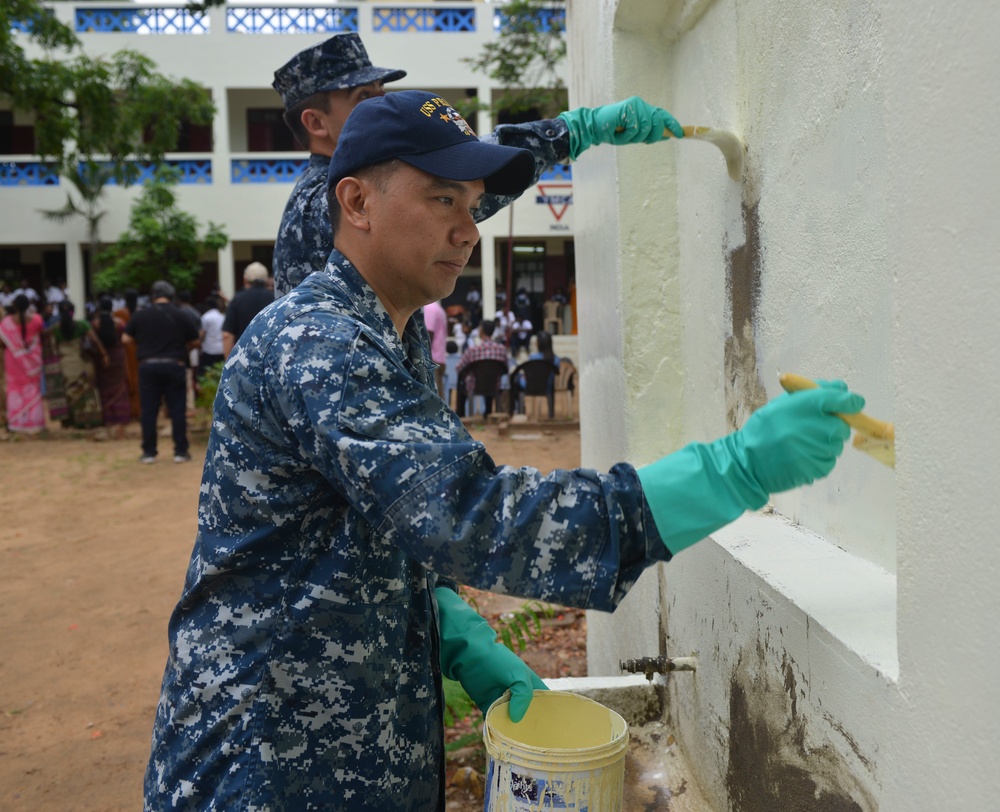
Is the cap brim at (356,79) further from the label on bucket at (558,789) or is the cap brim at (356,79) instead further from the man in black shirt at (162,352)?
the man in black shirt at (162,352)

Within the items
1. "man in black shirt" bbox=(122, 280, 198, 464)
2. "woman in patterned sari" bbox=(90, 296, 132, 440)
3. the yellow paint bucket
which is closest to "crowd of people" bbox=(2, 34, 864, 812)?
the yellow paint bucket

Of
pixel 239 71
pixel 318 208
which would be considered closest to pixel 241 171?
pixel 239 71

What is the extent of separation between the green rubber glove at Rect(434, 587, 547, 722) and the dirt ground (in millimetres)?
1626

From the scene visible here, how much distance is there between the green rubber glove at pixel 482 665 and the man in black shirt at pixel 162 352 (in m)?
8.19

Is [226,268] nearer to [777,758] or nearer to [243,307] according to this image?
[243,307]

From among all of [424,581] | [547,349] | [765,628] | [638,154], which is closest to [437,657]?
[424,581]

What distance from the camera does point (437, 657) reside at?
189 cm

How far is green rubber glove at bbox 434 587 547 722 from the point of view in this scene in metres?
1.96

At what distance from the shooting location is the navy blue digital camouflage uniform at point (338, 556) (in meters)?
1.35

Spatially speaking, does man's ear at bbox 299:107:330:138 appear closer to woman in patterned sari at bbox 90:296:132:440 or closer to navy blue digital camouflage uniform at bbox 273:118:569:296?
navy blue digital camouflage uniform at bbox 273:118:569:296

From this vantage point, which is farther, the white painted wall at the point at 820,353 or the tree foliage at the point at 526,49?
the tree foliage at the point at 526,49

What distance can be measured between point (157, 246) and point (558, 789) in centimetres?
2008

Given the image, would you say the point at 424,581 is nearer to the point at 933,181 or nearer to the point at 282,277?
the point at 933,181

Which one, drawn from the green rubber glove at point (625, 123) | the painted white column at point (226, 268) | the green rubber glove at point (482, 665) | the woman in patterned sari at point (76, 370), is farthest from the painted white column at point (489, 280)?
the green rubber glove at point (482, 665)
